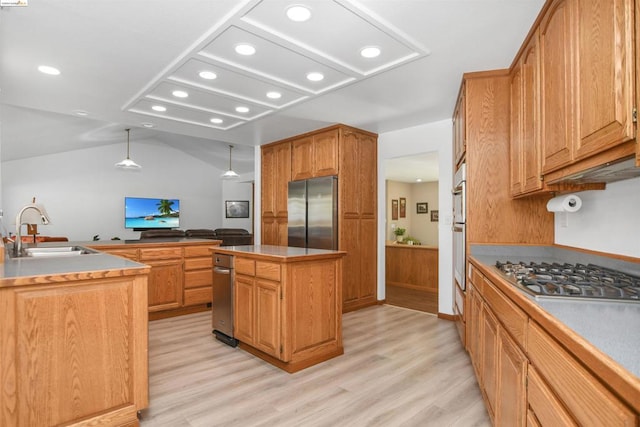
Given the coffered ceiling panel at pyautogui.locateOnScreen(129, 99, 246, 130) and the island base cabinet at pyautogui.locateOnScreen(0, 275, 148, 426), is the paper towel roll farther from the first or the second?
the coffered ceiling panel at pyautogui.locateOnScreen(129, 99, 246, 130)

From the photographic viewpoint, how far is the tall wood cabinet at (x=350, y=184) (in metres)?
4.58

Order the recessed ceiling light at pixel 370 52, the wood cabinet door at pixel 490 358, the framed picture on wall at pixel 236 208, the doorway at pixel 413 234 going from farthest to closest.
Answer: the framed picture on wall at pixel 236 208 < the doorway at pixel 413 234 < the recessed ceiling light at pixel 370 52 < the wood cabinet door at pixel 490 358

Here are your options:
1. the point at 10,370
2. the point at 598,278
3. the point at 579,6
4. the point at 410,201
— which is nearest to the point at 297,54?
the point at 579,6

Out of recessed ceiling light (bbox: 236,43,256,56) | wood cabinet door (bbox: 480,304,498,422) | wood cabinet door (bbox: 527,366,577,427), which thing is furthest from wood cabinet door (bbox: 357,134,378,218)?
wood cabinet door (bbox: 527,366,577,427)

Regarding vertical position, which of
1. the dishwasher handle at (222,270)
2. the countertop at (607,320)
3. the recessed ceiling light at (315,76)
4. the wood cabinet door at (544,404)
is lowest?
the wood cabinet door at (544,404)

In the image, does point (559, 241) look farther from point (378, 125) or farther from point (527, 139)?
point (378, 125)

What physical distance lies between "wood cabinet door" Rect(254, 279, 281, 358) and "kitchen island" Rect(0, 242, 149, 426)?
101cm

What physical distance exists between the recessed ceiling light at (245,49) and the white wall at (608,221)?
97.0 inches

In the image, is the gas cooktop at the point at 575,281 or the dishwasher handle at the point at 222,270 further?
the dishwasher handle at the point at 222,270

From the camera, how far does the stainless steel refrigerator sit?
456cm

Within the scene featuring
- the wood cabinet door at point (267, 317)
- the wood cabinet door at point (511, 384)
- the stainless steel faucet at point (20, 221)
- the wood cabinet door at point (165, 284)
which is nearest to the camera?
the wood cabinet door at point (511, 384)

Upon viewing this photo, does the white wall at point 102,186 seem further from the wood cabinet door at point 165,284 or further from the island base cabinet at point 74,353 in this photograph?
the island base cabinet at point 74,353

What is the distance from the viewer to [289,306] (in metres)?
2.73

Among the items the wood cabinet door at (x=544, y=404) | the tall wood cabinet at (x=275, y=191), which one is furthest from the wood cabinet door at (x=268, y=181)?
the wood cabinet door at (x=544, y=404)
